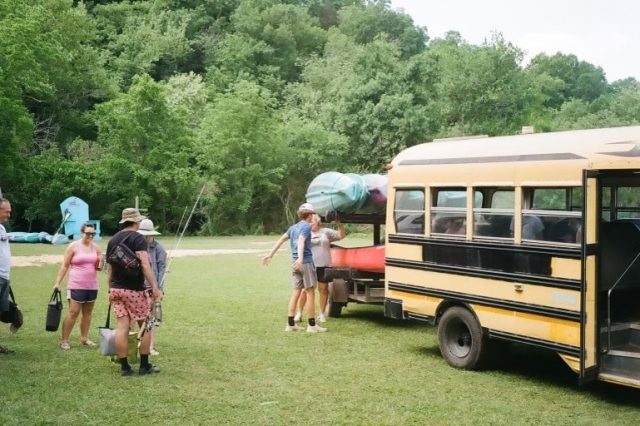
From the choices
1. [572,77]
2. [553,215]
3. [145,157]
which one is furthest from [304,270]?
[572,77]

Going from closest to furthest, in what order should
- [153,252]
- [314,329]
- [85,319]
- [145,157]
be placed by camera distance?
[153,252] → [85,319] → [314,329] → [145,157]

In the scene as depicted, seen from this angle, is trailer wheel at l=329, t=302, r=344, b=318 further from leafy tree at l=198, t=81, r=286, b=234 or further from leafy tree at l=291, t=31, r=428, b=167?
leafy tree at l=291, t=31, r=428, b=167

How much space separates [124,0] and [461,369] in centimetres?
6313

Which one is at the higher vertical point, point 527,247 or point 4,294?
point 527,247

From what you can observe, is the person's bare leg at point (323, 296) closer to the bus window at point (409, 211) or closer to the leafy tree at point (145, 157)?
the bus window at point (409, 211)

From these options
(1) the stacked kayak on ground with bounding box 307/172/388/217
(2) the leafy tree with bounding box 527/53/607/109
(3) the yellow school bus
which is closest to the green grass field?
(3) the yellow school bus

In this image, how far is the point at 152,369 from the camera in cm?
862

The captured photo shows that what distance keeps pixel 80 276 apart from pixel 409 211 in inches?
175

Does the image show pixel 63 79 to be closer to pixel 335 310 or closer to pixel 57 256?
pixel 57 256

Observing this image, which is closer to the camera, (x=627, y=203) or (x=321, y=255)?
(x=627, y=203)

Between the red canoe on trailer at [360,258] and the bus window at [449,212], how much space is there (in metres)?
2.67

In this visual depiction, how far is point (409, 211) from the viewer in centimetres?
991

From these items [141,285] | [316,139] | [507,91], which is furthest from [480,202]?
[507,91]

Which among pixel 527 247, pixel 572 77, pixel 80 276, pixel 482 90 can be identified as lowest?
pixel 80 276
